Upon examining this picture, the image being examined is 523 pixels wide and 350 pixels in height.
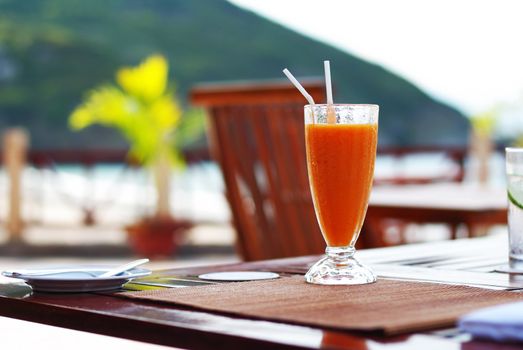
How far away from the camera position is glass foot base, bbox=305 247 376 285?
0.99 meters

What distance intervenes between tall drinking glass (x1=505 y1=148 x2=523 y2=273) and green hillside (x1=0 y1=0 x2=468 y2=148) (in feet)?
95.7

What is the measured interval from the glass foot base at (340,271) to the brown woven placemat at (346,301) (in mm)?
14

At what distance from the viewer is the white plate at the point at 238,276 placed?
1.05m

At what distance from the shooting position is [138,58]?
30.3m

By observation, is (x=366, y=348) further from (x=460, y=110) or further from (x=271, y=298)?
(x=460, y=110)

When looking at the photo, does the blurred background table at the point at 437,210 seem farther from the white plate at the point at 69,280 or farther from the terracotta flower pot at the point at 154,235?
the terracotta flower pot at the point at 154,235

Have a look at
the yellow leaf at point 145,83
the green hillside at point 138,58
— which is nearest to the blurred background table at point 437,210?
the yellow leaf at point 145,83

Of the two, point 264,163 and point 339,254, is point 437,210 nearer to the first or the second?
point 264,163

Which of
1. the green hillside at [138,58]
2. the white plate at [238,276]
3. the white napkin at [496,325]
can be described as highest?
the green hillside at [138,58]

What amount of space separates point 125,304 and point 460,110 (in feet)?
109

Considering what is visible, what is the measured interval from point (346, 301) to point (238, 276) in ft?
0.78

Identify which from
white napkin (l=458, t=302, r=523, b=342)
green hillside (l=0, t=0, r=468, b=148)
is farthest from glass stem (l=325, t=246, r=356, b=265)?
green hillside (l=0, t=0, r=468, b=148)

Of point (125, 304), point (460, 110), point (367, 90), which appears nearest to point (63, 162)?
point (125, 304)

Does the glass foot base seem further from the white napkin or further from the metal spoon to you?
the white napkin
